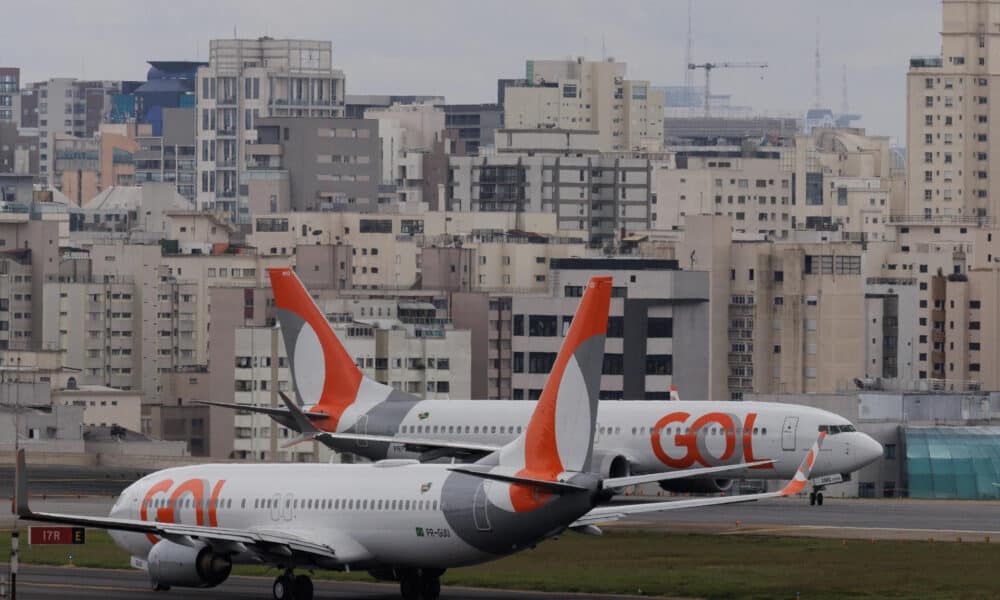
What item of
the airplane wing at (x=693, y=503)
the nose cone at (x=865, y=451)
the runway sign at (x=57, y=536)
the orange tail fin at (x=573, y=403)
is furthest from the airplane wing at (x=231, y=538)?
the nose cone at (x=865, y=451)

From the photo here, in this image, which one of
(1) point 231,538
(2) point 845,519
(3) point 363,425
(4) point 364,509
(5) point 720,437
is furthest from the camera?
(3) point 363,425

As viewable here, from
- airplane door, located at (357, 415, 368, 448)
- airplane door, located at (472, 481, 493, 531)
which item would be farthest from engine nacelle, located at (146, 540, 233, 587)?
airplane door, located at (357, 415, 368, 448)

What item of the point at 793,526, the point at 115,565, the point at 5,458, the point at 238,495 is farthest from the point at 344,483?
the point at 5,458

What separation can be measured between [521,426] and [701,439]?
854 centimetres

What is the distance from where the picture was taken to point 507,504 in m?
62.1

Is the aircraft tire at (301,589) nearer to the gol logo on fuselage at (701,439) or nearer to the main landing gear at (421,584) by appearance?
the main landing gear at (421,584)

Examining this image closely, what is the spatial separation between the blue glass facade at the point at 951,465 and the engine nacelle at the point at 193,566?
73.6m

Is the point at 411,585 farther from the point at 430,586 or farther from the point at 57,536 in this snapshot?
the point at 57,536

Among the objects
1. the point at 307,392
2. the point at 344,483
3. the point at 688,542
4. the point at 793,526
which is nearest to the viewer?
the point at 344,483

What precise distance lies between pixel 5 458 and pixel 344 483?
352ft

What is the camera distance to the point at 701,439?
9400 cm

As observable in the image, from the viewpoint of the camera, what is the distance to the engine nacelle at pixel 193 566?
2530 inches

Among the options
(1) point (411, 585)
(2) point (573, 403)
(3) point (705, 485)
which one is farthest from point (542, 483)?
(3) point (705, 485)

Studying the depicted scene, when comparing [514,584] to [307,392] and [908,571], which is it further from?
[307,392]
